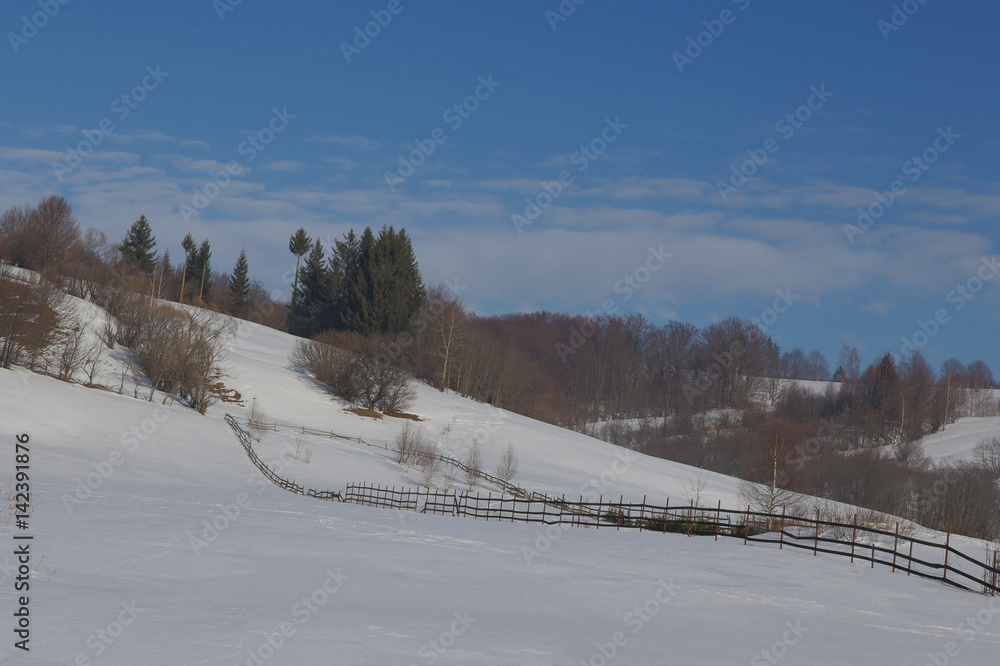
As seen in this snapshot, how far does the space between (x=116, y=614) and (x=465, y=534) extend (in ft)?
49.8

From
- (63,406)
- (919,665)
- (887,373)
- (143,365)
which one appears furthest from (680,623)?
(887,373)

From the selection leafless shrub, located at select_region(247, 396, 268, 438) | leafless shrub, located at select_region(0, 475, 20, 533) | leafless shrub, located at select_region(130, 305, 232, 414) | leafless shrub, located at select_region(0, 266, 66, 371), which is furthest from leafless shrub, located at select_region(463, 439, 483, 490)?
leafless shrub, located at select_region(0, 266, 66, 371)

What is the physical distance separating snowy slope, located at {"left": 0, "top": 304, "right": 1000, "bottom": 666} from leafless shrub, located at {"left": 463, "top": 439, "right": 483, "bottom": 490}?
1723 centimetres

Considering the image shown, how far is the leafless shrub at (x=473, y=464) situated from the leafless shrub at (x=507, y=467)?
1.22 meters

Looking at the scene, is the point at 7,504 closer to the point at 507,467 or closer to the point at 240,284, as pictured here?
the point at 507,467

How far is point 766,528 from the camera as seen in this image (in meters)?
29.8

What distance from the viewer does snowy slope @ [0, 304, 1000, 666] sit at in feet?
31.9

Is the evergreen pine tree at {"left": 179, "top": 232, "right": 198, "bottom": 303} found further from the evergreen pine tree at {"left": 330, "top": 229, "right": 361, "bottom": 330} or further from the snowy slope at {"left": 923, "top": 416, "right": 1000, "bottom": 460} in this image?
the snowy slope at {"left": 923, "top": 416, "right": 1000, "bottom": 460}

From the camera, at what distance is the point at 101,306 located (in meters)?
68.6

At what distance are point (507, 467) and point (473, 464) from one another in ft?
7.78

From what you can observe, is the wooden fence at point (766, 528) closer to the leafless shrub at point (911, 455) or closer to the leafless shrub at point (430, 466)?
the leafless shrub at point (430, 466)

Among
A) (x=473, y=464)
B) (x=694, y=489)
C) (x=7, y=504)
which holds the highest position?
(x=694, y=489)

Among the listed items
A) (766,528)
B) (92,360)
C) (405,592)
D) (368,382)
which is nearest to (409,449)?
(368,382)

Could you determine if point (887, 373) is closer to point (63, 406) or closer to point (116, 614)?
point (63, 406)
